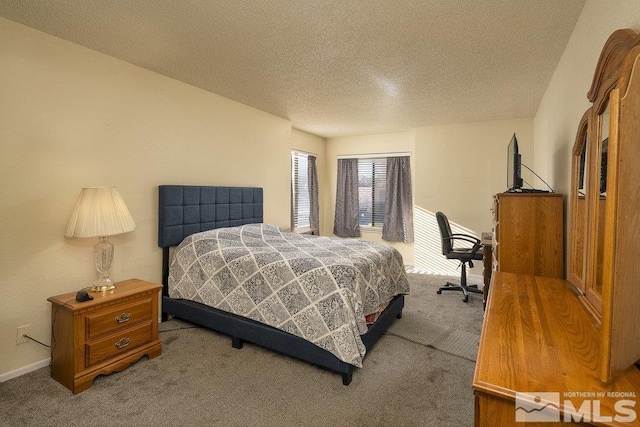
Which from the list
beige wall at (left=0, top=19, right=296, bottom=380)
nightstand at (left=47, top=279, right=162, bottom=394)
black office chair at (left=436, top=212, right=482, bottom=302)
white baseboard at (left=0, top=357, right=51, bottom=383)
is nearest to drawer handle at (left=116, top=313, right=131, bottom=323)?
nightstand at (left=47, top=279, right=162, bottom=394)

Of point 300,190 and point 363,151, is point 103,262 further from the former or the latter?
point 363,151

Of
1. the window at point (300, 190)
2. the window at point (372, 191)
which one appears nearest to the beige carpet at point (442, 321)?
the window at point (372, 191)

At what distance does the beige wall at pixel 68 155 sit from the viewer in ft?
7.39

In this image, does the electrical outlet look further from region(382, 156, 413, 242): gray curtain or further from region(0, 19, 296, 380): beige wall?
region(382, 156, 413, 242): gray curtain

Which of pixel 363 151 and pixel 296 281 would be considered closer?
pixel 296 281

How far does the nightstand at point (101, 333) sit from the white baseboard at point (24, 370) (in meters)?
0.22

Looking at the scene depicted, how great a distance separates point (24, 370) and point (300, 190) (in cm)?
429

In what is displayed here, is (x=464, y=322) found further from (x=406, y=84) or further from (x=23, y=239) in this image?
(x=23, y=239)

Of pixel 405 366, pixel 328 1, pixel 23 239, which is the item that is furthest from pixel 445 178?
pixel 23 239

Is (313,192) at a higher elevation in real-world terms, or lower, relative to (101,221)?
higher

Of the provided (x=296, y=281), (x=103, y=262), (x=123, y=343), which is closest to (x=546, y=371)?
(x=296, y=281)

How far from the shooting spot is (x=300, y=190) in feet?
19.3

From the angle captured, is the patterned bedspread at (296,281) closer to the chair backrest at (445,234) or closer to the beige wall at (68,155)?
the beige wall at (68,155)

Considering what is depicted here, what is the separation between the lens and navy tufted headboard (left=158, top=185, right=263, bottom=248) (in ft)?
10.4
